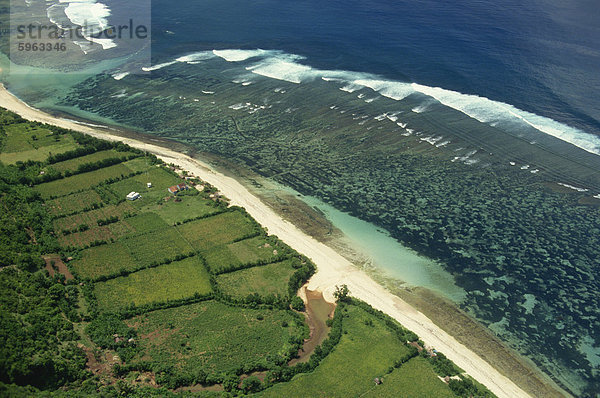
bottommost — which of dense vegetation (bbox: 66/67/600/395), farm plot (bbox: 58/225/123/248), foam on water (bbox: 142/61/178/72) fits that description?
farm plot (bbox: 58/225/123/248)

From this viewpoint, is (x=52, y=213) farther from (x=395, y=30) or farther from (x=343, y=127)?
(x=395, y=30)

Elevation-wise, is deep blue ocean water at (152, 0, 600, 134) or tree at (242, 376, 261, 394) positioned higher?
deep blue ocean water at (152, 0, 600, 134)

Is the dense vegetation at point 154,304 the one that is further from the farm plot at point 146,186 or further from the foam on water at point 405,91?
the foam on water at point 405,91

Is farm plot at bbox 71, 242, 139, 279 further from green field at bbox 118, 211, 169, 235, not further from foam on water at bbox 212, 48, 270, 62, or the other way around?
foam on water at bbox 212, 48, 270, 62

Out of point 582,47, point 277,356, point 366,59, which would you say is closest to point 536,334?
point 277,356

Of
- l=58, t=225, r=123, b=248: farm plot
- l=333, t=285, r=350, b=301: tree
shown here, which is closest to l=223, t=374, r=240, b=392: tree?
l=333, t=285, r=350, b=301: tree

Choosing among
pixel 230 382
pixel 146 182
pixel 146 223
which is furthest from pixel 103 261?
pixel 230 382

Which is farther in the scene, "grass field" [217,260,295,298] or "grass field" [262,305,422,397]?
"grass field" [217,260,295,298]
